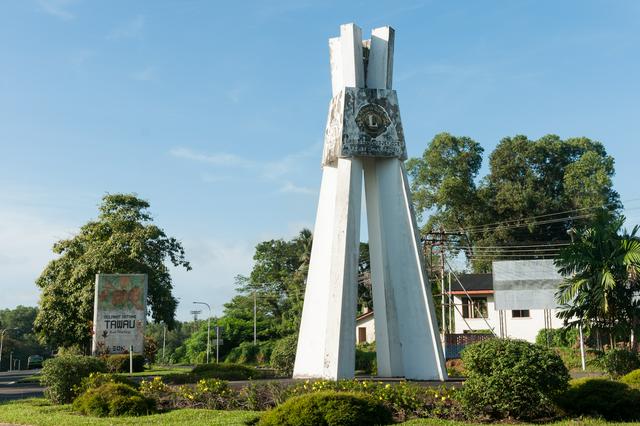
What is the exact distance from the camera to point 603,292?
23172 millimetres

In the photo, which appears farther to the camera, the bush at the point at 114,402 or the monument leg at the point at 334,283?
the monument leg at the point at 334,283

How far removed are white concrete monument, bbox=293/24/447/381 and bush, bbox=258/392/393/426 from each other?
5723 millimetres

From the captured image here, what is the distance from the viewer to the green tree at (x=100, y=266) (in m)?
35.5

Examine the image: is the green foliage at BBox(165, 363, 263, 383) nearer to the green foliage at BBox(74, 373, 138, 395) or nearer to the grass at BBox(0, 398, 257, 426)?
the green foliage at BBox(74, 373, 138, 395)

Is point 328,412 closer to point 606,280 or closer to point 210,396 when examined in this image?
point 210,396

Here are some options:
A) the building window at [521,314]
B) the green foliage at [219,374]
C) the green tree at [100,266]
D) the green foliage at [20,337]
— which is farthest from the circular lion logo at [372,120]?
the green foliage at [20,337]

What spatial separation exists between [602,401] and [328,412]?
486cm

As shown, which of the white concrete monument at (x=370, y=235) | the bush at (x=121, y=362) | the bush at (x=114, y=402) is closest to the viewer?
the bush at (x=114, y=402)

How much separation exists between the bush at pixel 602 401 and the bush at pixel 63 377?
10.9 metres

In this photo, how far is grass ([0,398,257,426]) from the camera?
460 inches

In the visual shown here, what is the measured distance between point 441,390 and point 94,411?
6.83m

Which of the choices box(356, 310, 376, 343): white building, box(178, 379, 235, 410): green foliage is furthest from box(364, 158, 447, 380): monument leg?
box(356, 310, 376, 343): white building

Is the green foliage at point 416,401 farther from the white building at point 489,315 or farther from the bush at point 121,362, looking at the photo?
the white building at point 489,315

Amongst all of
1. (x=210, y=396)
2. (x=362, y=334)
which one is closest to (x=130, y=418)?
(x=210, y=396)
